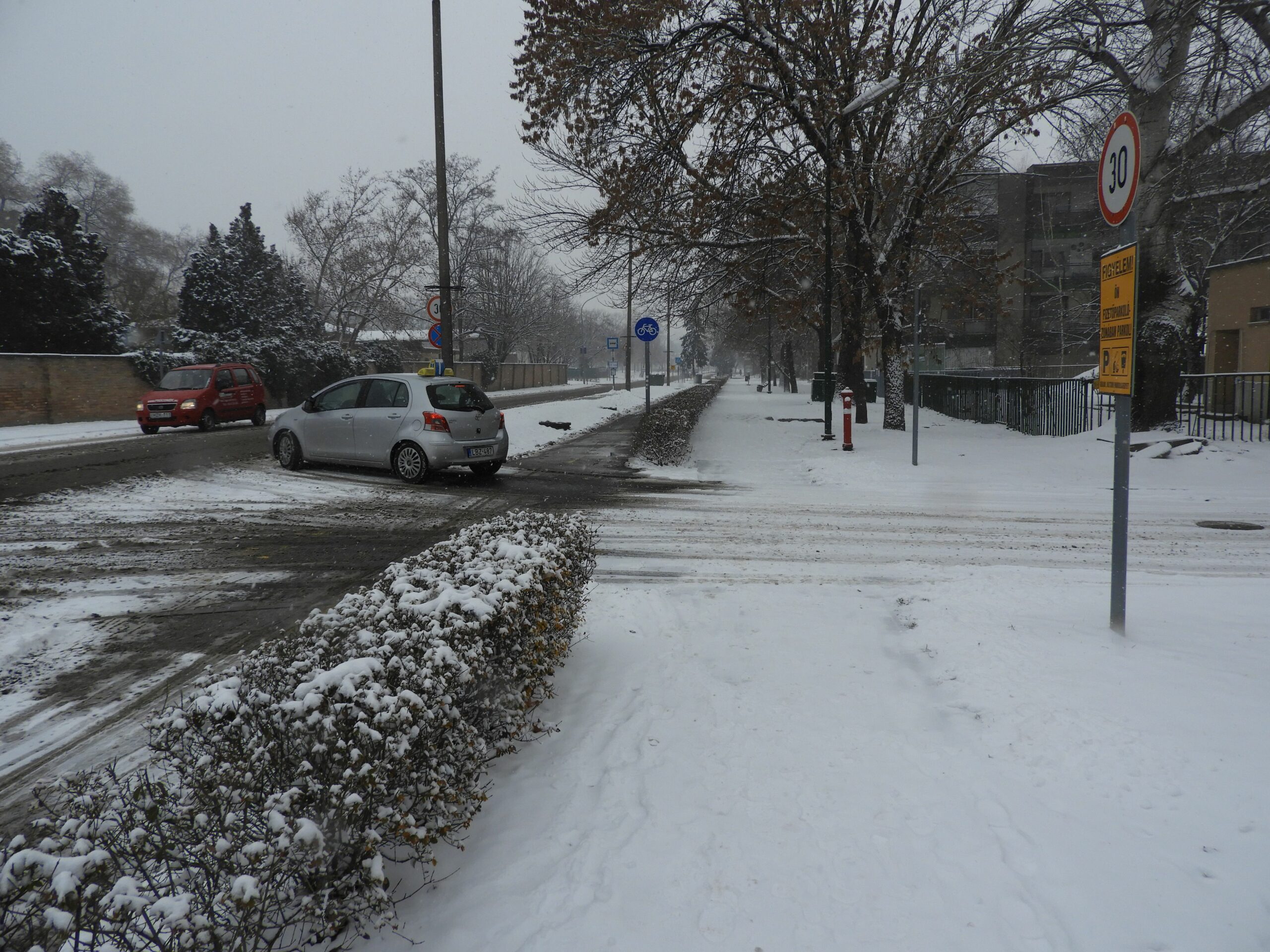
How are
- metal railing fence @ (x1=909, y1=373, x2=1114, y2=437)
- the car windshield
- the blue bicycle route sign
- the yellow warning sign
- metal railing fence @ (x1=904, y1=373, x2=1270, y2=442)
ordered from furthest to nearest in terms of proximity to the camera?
the blue bicycle route sign < the car windshield < metal railing fence @ (x1=909, y1=373, x2=1114, y2=437) < metal railing fence @ (x1=904, y1=373, x2=1270, y2=442) < the yellow warning sign

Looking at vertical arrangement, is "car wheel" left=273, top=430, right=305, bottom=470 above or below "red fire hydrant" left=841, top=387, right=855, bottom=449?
below

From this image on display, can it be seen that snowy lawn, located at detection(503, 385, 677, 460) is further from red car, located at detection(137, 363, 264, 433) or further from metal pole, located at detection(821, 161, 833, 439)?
red car, located at detection(137, 363, 264, 433)

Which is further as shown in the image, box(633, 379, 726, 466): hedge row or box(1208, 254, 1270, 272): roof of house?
box(1208, 254, 1270, 272): roof of house

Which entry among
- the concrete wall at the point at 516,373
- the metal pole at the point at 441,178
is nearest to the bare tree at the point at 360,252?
the concrete wall at the point at 516,373

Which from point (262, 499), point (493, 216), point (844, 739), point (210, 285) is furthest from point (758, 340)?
point (844, 739)

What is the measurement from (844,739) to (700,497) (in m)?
6.97

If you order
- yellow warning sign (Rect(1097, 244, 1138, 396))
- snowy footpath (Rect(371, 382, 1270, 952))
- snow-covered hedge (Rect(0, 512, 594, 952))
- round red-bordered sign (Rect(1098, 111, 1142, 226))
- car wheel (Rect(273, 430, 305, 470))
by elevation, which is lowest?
snowy footpath (Rect(371, 382, 1270, 952))

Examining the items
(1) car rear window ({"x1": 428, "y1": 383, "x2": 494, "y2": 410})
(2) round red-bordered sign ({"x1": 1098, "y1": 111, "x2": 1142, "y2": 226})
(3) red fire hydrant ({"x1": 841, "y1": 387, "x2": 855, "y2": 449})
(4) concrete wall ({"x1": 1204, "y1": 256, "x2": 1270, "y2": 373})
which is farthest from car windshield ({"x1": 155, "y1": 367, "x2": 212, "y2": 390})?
(4) concrete wall ({"x1": 1204, "y1": 256, "x2": 1270, "y2": 373})

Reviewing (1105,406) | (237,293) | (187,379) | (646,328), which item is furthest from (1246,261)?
(237,293)

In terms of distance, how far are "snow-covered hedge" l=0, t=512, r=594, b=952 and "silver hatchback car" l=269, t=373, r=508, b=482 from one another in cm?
848

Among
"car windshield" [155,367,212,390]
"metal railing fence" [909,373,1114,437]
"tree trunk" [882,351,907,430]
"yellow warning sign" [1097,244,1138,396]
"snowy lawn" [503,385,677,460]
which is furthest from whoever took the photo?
"car windshield" [155,367,212,390]

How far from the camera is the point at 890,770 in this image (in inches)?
136

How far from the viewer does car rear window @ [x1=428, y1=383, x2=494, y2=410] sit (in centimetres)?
1169

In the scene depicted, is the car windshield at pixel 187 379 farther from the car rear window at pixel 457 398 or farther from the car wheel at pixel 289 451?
the car rear window at pixel 457 398
